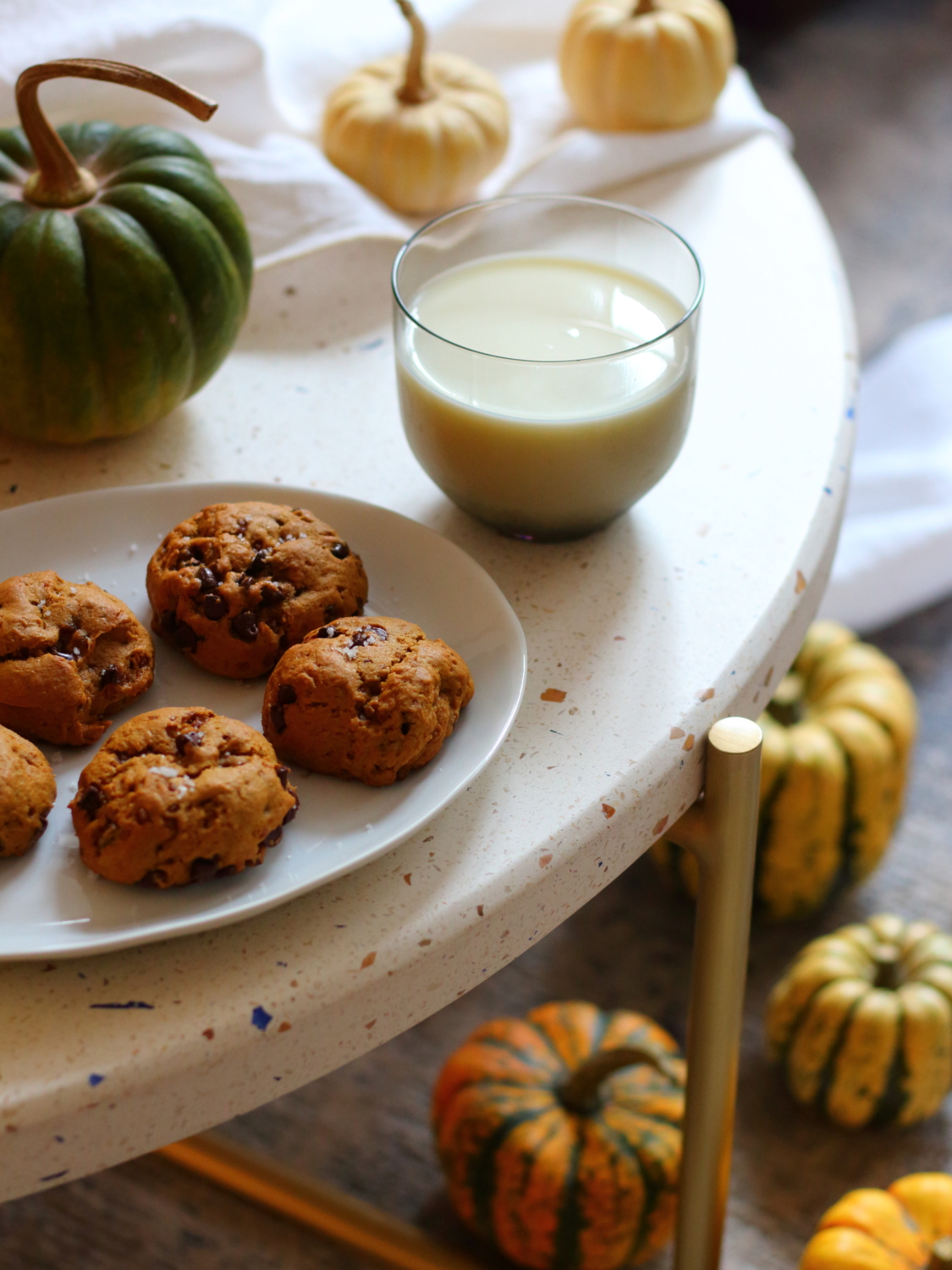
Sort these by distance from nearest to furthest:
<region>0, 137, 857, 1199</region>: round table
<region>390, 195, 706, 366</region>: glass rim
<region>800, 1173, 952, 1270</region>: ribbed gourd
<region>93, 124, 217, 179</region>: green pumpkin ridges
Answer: <region>0, 137, 857, 1199</region>: round table → <region>390, 195, 706, 366</region>: glass rim → <region>93, 124, 217, 179</region>: green pumpkin ridges → <region>800, 1173, 952, 1270</region>: ribbed gourd

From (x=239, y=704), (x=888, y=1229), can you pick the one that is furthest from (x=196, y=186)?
→ (x=888, y=1229)

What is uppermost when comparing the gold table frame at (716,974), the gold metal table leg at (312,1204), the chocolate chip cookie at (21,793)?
the chocolate chip cookie at (21,793)

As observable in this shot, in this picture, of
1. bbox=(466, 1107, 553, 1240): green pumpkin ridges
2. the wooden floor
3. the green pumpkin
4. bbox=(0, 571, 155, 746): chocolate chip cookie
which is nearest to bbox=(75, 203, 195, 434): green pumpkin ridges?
the green pumpkin

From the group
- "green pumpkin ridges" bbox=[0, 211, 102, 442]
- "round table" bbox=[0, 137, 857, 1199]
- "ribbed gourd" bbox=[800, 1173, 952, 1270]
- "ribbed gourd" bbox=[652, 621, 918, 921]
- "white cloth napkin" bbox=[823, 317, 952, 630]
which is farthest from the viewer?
"white cloth napkin" bbox=[823, 317, 952, 630]

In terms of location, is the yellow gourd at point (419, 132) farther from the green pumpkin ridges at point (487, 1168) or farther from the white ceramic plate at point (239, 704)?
the green pumpkin ridges at point (487, 1168)

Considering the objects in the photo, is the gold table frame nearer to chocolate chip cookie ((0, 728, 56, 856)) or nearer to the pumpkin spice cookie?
the pumpkin spice cookie

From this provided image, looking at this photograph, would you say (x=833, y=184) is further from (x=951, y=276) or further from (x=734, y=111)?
(x=734, y=111)

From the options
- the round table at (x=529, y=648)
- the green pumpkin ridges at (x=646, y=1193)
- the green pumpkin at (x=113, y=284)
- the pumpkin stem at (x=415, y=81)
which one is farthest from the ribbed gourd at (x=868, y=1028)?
the pumpkin stem at (x=415, y=81)

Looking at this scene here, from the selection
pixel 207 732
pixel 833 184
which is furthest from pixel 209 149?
pixel 833 184
